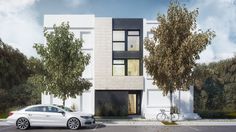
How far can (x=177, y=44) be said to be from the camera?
3022 cm

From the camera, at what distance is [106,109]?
121ft

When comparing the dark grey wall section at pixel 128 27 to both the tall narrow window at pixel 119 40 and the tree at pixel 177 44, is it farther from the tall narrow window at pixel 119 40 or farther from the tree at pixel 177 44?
the tree at pixel 177 44

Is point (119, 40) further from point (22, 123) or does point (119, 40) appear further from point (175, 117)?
point (22, 123)

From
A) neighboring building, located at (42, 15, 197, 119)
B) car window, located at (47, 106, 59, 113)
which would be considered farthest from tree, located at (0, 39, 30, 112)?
car window, located at (47, 106, 59, 113)

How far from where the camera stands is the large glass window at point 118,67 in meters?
37.6

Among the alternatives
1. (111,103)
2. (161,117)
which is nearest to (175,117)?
(161,117)

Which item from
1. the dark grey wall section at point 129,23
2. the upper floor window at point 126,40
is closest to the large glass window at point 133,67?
the upper floor window at point 126,40

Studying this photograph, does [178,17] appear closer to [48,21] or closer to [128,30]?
[128,30]

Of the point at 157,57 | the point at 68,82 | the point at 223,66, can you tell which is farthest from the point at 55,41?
the point at 223,66

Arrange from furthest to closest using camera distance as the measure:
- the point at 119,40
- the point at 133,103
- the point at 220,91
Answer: the point at 220,91
the point at 133,103
the point at 119,40

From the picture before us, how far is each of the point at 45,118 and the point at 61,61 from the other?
239 inches

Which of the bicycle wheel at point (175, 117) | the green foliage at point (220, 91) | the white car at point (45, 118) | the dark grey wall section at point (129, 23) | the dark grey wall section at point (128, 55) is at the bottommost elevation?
the bicycle wheel at point (175, 117)

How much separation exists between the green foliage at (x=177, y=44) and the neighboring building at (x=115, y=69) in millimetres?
6065

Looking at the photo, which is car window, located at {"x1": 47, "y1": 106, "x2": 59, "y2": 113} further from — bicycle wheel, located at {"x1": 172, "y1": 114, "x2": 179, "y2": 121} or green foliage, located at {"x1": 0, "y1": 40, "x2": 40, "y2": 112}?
green foliage, located at {"x1": 0, "y1": 40, "x2": 40, "y2": 112}
